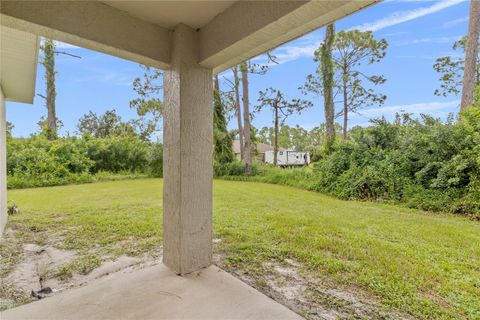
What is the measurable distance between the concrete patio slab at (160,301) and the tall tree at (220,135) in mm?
9523

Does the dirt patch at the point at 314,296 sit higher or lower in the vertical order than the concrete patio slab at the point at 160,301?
lower

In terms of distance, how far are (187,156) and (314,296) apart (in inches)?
53.3

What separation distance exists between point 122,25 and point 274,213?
351cm

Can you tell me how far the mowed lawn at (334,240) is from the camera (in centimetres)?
179

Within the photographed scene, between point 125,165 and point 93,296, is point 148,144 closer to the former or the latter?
point 125,165

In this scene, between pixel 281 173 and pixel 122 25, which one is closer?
pixel 122 25

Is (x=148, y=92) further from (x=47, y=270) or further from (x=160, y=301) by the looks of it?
(x=160, y=301)

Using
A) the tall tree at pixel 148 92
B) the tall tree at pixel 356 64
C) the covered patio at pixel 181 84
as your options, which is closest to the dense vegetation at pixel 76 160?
the tall tree at pixel 148 92

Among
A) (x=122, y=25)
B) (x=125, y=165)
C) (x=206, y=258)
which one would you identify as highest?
(x=122, y=25)

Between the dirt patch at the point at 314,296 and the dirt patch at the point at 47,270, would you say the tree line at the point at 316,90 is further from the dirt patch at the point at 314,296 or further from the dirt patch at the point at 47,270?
the dirt patch at the point at 47,270

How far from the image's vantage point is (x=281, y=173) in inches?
368

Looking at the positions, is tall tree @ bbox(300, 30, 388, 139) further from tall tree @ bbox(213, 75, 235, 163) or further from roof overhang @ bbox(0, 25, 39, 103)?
roof overhang @ bbox(0, 25, 39, 103)

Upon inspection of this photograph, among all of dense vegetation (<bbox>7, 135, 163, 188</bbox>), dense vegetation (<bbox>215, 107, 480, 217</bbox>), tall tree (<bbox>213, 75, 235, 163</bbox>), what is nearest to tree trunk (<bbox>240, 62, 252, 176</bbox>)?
tall tree (<bbox>213, 75, 235, 163</bbox>)

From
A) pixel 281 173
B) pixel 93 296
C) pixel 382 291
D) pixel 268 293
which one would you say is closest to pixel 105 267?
pixel 93 296
